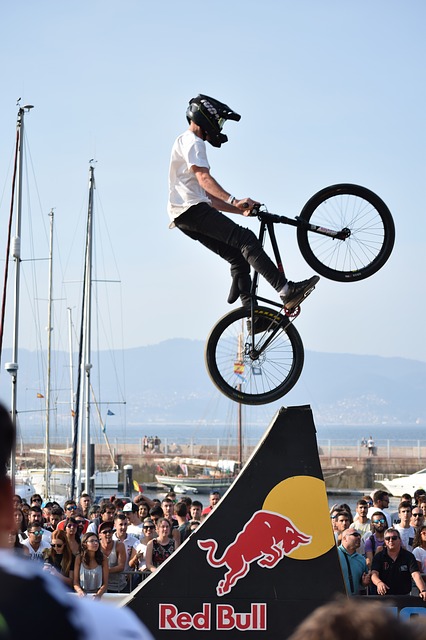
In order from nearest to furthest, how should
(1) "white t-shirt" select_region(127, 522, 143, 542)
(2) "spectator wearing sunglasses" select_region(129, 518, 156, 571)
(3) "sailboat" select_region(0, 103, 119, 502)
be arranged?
(2) "spectator wearing sunglasses" select_region(129, 518, 156, 571), (1) "white t-shirt" select_region(127, 522, 143, 542), (3) "sailboat" select_region(0, 103, 119, 502)

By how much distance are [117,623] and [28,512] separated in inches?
445

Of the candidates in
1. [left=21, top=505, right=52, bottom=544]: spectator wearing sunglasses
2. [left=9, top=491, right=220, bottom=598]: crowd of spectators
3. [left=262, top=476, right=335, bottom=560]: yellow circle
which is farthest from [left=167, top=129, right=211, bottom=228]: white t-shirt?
[left=21, top=505, right=52, bottom=544]: spectator wearing sunglasses

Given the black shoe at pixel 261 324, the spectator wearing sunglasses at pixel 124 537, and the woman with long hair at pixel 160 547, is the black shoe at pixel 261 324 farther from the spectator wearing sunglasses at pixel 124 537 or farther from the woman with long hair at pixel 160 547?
the spectator wearing sunglasses at pixel 124 537

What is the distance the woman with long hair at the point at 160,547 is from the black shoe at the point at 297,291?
339 cm

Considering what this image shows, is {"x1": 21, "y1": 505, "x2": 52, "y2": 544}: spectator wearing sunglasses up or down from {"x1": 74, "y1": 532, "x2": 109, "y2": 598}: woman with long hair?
up

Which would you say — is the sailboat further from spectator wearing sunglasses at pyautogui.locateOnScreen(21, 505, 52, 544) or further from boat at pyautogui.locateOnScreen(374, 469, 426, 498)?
boat at pyautogui.locateOnScreen(374, 469, 426, 498)

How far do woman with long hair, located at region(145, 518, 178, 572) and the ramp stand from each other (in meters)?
2.41

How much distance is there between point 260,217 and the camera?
885cm

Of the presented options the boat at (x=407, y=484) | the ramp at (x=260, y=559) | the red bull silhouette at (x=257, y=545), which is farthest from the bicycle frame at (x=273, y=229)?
the boat at (x=407, y=484)

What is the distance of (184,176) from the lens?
872 centimetres

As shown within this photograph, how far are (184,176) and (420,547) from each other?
515 cm

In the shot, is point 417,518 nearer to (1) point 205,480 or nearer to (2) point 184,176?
(2) point 184,176

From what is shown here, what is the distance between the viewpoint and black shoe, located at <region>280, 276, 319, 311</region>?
8781mm

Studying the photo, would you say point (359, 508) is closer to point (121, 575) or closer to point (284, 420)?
point (121, 575)
